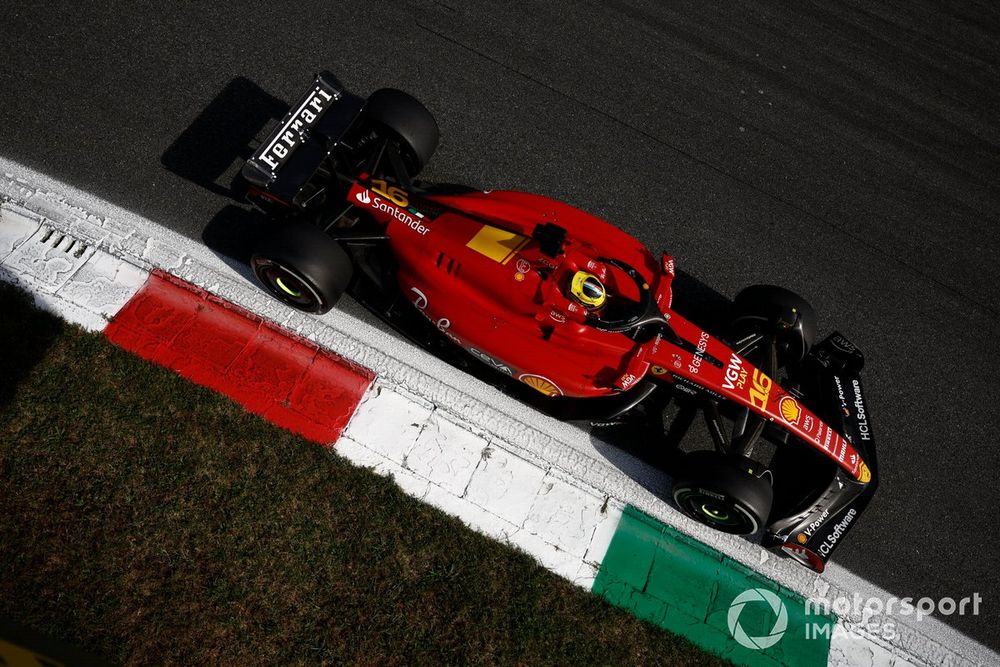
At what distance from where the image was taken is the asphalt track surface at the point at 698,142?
529cm

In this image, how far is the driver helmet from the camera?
4.16 m

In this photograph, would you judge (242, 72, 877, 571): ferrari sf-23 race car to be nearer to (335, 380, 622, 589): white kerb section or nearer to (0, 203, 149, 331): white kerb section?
(335, 380, 622, 589): white kerb section

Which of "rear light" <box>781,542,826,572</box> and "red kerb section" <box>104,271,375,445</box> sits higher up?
"rear light" <box>781,542,826,572</box>

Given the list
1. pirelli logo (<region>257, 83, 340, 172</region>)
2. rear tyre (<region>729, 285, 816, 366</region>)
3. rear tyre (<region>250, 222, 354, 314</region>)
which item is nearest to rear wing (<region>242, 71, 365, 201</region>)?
pirelli logo (<region>257, 83, 340, 172</region>)

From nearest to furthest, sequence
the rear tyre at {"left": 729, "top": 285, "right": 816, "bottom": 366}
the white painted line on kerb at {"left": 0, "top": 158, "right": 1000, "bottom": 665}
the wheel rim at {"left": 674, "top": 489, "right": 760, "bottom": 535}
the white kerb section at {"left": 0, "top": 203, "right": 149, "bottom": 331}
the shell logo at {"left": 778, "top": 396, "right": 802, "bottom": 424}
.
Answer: the wheel rim at {"left": 674, "top": 489, "right": 760, "bottom": 535}
the shell logo at {"left": 778, "top": 396, "right": 802, "bottom": 424}
the white painted line on kerb at {"left": 0, "top": 158, "right": 1000, "bottom": 665}
the white kerb section at {"left": 0, "top": 203, "right": 149, "bottom": 331}
the rear tyre at {"left": 729, "top": 285, "right": 816, "bottom": 366}

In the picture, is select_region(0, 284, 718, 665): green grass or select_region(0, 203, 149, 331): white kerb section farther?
select_region(0, 203, 149, 331): white kerb section

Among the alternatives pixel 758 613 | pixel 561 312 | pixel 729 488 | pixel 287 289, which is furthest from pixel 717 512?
pixel 287 289

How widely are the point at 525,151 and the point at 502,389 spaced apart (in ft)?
7.68

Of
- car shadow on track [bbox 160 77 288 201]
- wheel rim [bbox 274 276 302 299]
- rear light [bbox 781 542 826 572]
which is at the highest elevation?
car shadow on track [bbox 160 77 288 201]

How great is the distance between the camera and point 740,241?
6012 mm

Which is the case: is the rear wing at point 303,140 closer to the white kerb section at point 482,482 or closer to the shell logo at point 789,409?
the white kerb section at point 482,482

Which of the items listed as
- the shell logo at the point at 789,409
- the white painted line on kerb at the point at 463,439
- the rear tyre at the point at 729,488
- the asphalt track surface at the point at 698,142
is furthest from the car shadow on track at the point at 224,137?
the shell logo at the point at 789,409

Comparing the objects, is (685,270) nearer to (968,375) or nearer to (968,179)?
(968,375)

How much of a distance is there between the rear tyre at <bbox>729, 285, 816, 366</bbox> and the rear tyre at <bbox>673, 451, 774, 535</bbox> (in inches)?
42.4
